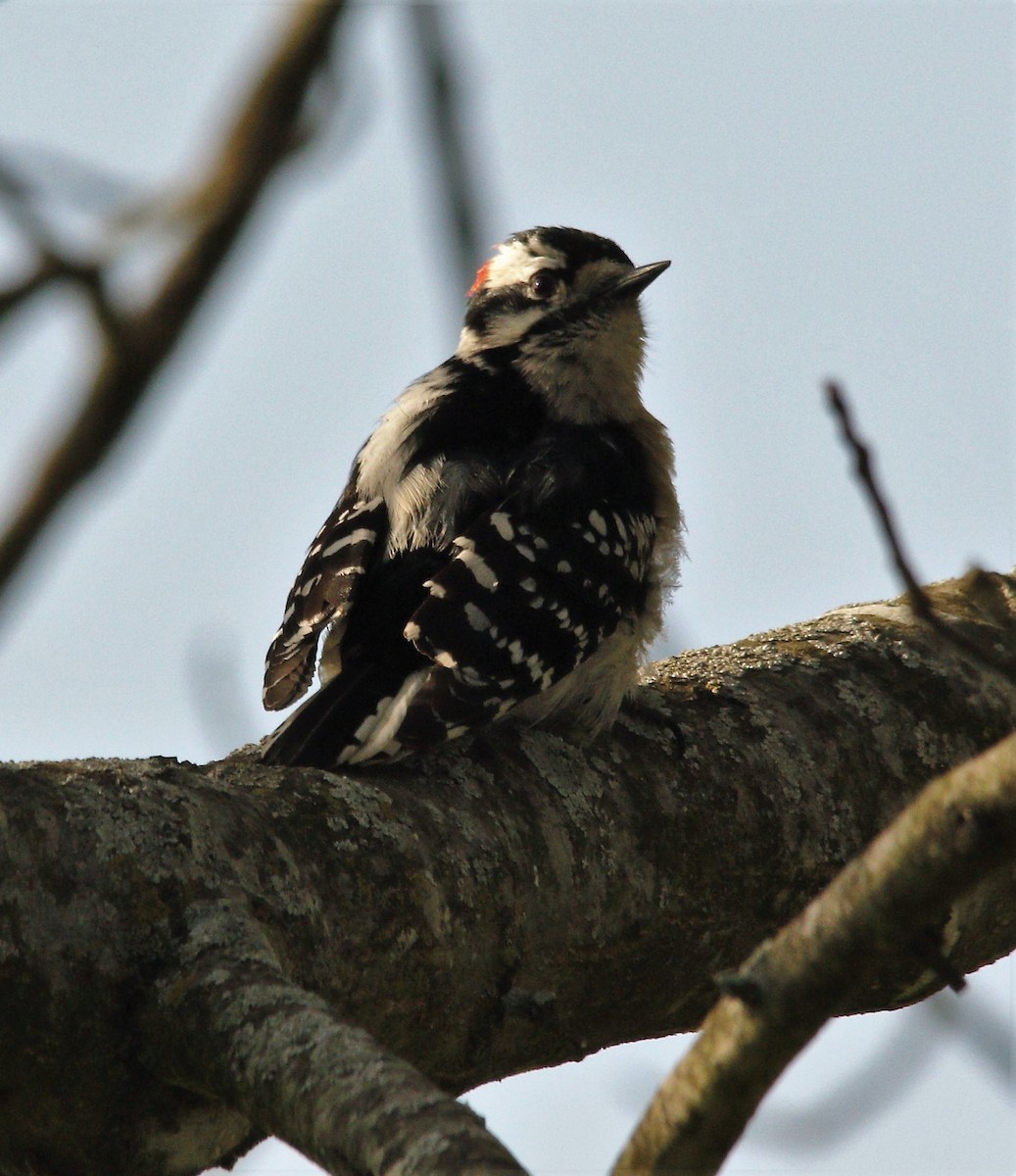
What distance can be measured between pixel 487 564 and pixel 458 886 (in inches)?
51.3

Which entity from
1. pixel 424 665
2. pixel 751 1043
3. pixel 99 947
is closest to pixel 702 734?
pixel 424 665

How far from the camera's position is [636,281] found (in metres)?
5.28

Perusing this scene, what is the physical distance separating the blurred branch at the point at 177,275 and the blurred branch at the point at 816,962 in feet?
3.12

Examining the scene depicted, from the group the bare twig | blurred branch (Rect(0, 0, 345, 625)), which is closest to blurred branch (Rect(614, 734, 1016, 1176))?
the bare twig

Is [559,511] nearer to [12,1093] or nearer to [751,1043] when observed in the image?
[12,1093]

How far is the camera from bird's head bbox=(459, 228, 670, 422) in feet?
16.6

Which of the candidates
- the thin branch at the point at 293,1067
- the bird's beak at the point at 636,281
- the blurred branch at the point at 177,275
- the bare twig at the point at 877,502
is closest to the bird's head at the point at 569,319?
the bird's beak at the point at 636,281

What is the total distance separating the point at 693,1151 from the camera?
1.79 meters

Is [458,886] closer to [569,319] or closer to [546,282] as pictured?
[569,319]

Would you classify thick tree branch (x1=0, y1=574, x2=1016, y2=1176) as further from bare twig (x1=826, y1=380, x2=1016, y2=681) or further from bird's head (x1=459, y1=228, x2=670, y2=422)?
bird's head (x1=459, y1=228, x2=670, y2=422)

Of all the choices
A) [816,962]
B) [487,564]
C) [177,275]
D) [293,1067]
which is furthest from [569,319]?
[177,275]

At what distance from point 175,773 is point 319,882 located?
0.32m

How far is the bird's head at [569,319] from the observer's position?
505 centimetres

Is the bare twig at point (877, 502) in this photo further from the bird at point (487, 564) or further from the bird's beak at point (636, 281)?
the bird's beak at point (636, 281)
